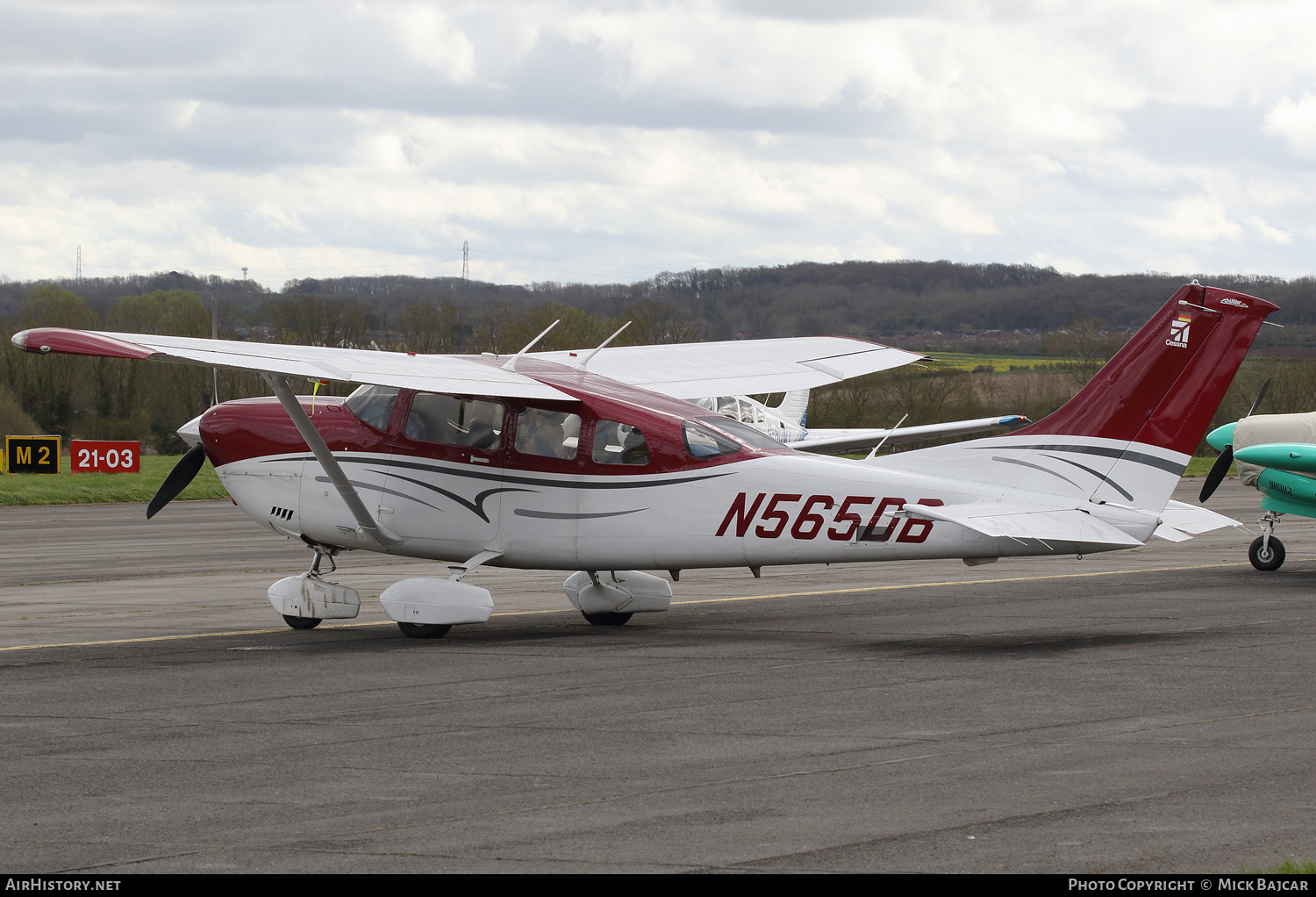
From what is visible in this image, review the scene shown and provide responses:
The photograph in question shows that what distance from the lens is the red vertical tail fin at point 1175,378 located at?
39.4 ft

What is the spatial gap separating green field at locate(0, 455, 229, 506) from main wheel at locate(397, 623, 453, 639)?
24588mm

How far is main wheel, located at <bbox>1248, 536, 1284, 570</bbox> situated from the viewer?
19375 millimetres

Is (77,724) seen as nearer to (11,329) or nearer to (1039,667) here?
(1039,667)

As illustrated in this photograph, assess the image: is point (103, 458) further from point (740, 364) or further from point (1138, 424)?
point (1138, 424)

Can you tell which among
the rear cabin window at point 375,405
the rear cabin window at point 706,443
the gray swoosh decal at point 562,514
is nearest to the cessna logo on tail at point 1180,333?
the rear cabin window at point 706,443

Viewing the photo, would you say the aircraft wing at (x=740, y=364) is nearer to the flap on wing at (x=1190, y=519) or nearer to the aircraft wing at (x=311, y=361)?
the aircraft wing at (x=311, y=361)

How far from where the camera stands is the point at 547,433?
12.8 m

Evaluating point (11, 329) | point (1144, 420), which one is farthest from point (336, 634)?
point (11, 329)

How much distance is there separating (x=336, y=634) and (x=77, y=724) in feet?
→ 15.3

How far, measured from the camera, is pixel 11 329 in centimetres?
6612

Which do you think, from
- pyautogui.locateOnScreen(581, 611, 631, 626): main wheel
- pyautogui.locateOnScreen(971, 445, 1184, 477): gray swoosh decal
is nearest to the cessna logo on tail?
pyautogui.locateOnScreen(971, 445, 1184, 477): gray swoosh decal

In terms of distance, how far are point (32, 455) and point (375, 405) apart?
32787 millimetres

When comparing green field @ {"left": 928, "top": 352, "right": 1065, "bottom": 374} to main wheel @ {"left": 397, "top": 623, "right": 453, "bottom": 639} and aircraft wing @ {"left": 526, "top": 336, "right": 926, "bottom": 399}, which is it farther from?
main wheel @ {"left": 397, "top": 623, "right": 453, "bottom": 639}

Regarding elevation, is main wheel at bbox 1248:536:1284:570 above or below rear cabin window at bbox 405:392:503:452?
below
